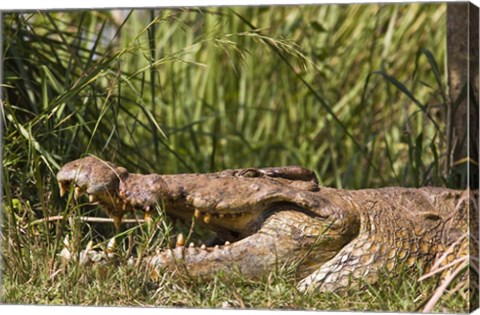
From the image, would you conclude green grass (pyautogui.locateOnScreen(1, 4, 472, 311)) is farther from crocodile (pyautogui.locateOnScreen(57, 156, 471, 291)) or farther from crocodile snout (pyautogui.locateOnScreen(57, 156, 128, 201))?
crocodile snout (pyautogui.locateOnScreen(57, 156, 128, 201))

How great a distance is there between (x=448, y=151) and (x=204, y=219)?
1.55 m

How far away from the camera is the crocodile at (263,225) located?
4781 mm

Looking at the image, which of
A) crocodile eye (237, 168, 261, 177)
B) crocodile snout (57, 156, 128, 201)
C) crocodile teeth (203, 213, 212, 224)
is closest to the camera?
crocodile snout (57, 156, 128, 201)

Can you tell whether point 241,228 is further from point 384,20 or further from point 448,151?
point 384,20

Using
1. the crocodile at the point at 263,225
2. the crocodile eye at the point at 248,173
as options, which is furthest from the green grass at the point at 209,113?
the crocodile eye at the point at 248,173

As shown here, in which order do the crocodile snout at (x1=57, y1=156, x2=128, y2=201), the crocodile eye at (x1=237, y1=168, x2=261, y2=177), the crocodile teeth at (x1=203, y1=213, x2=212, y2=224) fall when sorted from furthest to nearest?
the crocodile eye at (x1=237, y1=168, x2=261, y2=177), the crocodile teeth at (x1=203, y1=213, x2=212, y2=224), the crocodile snout at (x1=57, y1=156, x2=128, y2=201)

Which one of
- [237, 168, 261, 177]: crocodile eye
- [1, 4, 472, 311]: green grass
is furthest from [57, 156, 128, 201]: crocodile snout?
[237, 168, 261, 177]: crocodile eye

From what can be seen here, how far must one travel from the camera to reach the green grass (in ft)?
15.9

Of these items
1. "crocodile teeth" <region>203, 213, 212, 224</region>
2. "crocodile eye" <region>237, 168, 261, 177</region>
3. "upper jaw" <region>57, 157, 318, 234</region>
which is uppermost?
"crocodile eye" <region>237, 168, 261, 177</region>

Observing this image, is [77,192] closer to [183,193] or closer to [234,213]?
[183,193]

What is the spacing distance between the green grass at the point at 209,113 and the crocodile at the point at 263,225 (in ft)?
0.29

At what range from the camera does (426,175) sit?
19.5ft

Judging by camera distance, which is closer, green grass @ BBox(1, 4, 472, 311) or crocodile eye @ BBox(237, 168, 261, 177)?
green grass @ BBox(1, 4, 472, 311)

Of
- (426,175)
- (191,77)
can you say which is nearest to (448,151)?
(426,175)
